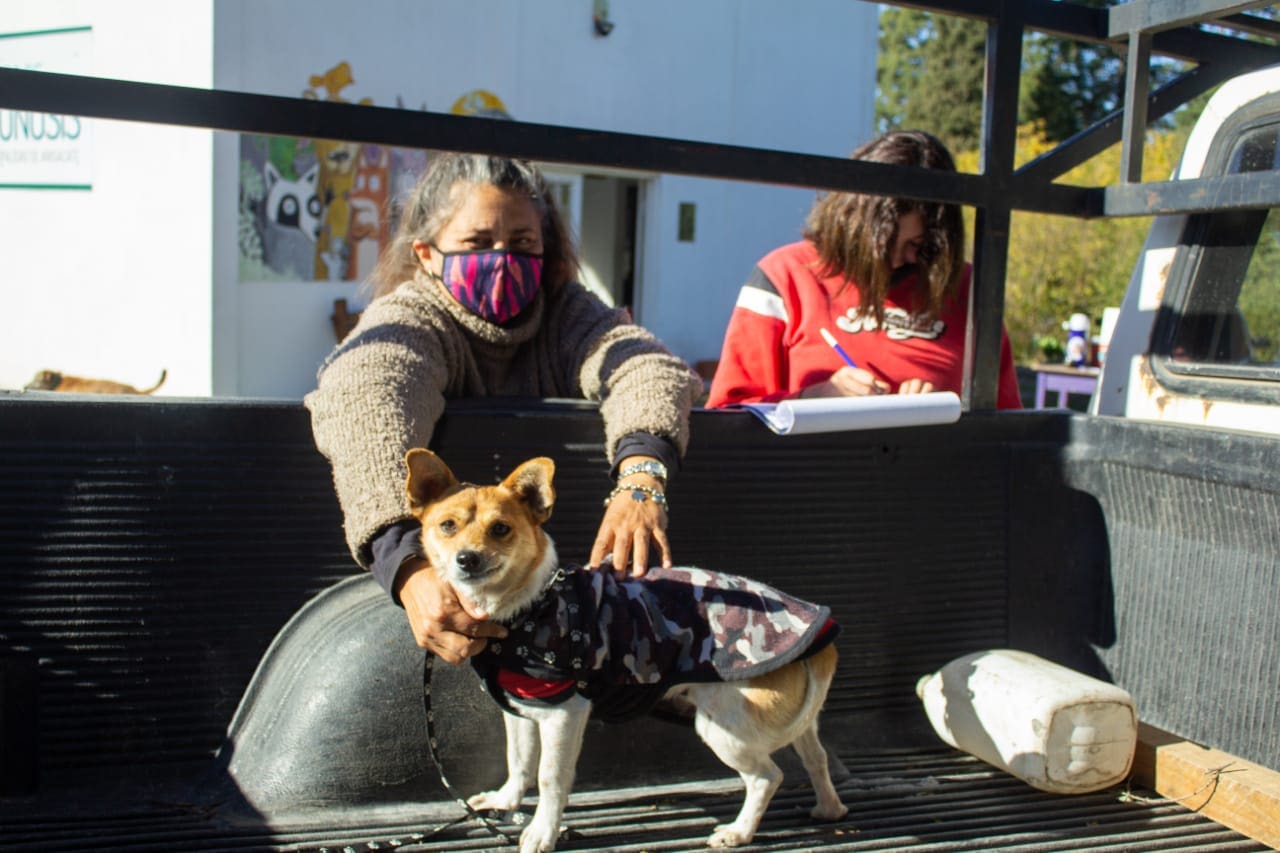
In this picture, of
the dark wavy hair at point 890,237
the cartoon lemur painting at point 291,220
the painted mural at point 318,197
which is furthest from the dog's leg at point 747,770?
the cartoon lemur painting at point 291,220

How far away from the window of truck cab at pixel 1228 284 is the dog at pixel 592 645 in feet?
3.79

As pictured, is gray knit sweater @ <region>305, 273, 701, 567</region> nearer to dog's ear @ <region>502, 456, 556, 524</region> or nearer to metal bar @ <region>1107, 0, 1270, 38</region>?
dog's ear @ <region>502, 456, 556, 524</region>

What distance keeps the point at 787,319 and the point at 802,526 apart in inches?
34.6

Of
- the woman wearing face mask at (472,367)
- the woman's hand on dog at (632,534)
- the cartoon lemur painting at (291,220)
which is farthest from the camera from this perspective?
the cartoon lemur painting at (291,220)

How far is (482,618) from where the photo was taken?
2.04 metres

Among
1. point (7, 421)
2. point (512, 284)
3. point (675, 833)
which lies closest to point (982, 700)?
point (675, 833)

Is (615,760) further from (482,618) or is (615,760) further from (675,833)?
(482,618)

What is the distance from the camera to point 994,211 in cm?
269

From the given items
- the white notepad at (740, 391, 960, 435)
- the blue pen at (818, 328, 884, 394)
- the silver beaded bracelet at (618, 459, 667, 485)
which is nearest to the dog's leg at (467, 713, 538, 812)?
the silver beaded bracelet at (618, 459, 667, 485)

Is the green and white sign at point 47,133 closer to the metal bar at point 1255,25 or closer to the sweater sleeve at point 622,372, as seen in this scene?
the sweater sleeve at point 622,372

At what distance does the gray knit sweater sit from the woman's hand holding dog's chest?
0.14 m

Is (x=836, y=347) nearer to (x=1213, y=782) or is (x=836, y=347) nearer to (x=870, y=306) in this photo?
(x=870, y=306)

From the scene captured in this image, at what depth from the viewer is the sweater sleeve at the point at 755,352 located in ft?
10.6

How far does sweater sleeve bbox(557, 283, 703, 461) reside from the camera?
7.69ft
